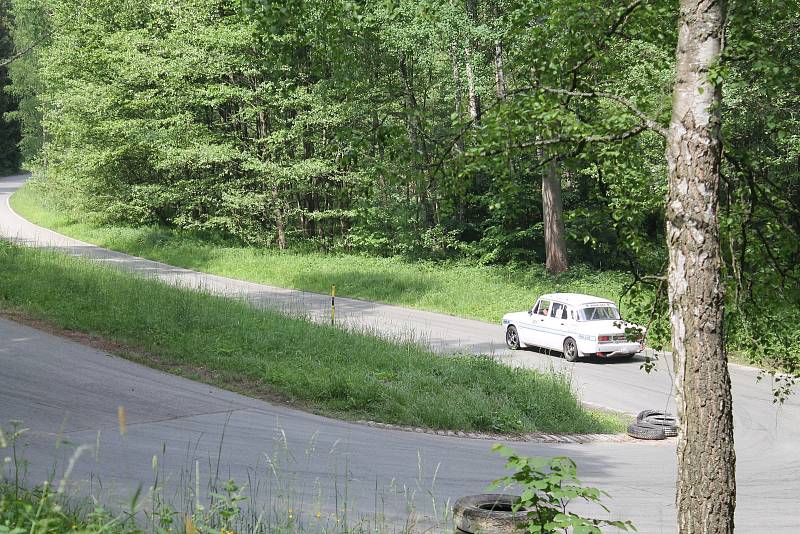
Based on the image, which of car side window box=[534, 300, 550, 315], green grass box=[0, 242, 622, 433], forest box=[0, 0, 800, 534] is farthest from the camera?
car side window box=[534, 300, 550, 315]

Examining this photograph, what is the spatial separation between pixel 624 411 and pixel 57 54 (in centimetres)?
4015

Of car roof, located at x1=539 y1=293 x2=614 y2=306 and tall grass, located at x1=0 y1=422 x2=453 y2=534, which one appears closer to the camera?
tall grass, located at x1=0 y1=422 x2=453 y2=534

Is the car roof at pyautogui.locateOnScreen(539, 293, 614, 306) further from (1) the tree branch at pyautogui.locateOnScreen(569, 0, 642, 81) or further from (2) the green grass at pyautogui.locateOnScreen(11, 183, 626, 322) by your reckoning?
(1) the tree branch at pyautogui.locateOnScreen(569, 0, 642, 81)

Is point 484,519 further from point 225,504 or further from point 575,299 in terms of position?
point 575,299

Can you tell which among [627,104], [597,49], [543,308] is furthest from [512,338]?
[627,104]

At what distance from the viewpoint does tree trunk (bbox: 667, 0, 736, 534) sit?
17.6 feet

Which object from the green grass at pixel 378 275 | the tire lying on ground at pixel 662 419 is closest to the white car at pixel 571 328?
the green grass at pixel 378 275

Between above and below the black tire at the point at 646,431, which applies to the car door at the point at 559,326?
above

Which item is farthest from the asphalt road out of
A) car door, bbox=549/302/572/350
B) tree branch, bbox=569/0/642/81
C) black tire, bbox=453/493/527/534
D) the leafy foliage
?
tree branch, bbox=569/0/642/81

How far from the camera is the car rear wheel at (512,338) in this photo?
73.2 ft

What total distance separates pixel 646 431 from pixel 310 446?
28.9ft

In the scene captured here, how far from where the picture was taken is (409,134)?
13602 millimetres

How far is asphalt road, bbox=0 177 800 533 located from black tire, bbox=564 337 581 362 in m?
1.57

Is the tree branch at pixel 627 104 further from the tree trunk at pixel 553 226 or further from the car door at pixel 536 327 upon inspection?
the tree trunk at pixel 553 226
